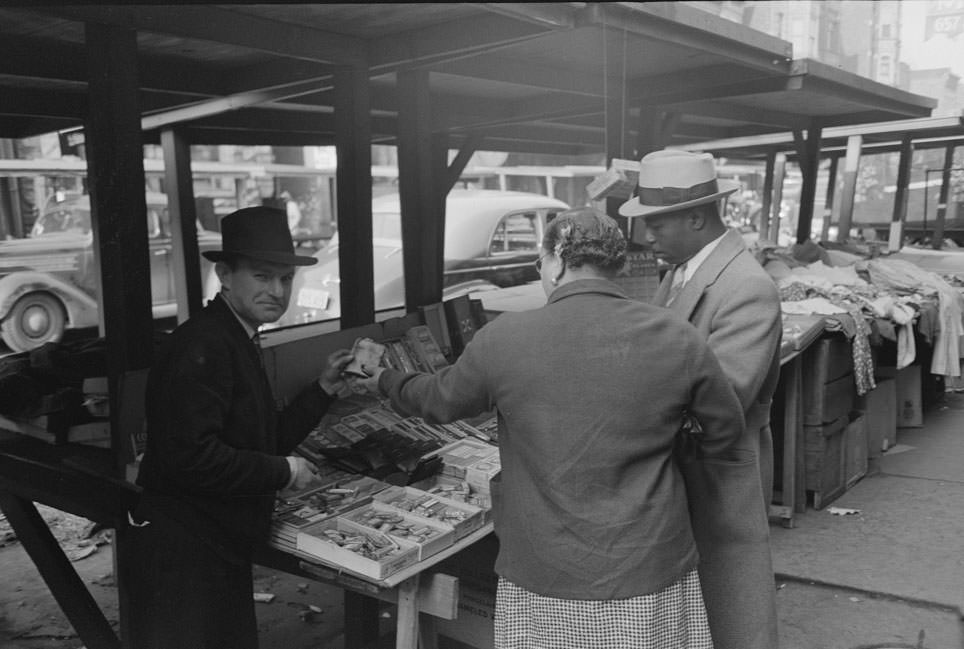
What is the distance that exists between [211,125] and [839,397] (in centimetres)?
605

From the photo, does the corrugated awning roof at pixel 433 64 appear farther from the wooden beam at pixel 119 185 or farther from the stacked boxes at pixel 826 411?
the stacked boxes at pixel 826 411

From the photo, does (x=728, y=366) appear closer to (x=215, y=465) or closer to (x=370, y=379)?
(x=370, y=379)

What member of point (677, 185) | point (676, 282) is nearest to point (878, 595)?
point (676, 282)

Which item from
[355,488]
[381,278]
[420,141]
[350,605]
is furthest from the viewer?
[381,278]

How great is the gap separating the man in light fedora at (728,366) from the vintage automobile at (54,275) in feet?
36.0

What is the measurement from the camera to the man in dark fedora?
2469 mm

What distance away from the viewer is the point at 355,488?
3.09 m

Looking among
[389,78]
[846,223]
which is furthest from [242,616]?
[846,223]

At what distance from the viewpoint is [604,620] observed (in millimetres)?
2121

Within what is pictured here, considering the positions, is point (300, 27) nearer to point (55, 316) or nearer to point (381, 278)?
point (381, 278)

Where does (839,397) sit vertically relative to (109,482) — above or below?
below

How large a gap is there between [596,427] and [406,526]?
36.9 inches

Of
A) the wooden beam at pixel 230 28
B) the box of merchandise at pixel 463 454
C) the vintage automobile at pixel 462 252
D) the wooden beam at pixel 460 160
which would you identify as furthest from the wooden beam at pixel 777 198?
the box of merchandise at pixel 463 454

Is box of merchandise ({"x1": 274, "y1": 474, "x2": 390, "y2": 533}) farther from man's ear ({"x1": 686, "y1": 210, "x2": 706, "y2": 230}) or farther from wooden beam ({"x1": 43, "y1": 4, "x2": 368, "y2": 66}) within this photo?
wooden beam ({"x1": 43, "y1": 4, "x2": 368, "y2": 66})
